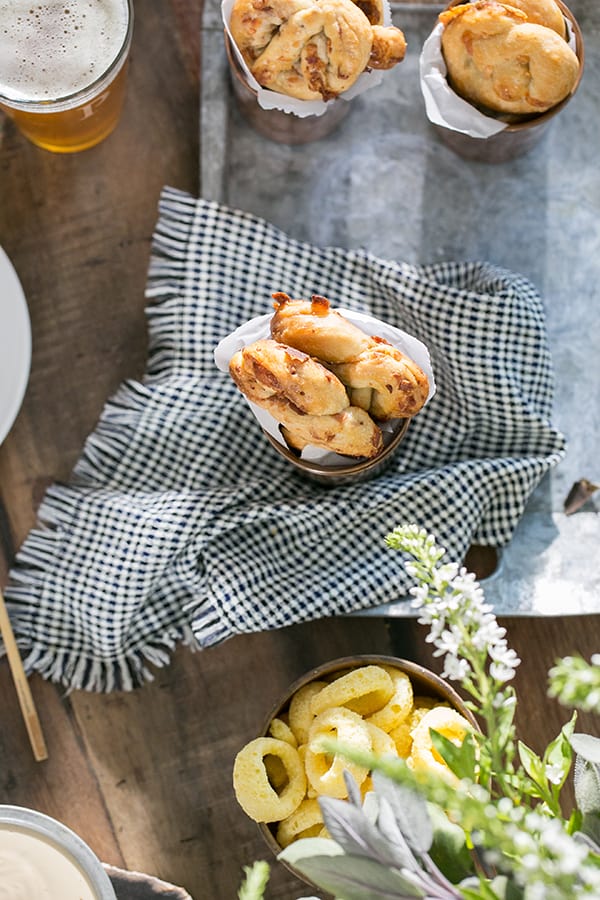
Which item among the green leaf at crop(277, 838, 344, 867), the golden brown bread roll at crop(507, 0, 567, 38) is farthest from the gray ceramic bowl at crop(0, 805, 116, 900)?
the golden brown bread roll at crop(507, 0, 567, 38)

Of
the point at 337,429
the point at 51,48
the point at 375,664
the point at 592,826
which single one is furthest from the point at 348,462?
the point at 51,48

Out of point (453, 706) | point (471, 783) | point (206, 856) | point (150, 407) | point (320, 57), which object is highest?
point (320, 57)

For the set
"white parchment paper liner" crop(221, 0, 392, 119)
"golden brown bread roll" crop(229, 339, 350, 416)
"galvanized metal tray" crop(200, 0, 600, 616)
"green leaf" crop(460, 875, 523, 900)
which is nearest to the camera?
"green leaf" crop(460, 875, 523, 900)

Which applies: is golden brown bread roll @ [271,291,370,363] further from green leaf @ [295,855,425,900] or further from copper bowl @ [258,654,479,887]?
green leaf @ [295,855,425,900]

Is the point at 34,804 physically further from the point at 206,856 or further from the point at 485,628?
the point at 485,628

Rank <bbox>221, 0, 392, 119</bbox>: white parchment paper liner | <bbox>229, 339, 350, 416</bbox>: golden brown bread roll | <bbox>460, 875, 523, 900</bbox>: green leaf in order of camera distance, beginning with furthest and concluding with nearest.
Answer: <bbox>221, 0, 392, 119</bbox>: white parchment paper liner < <bbox>229, 339, 350, 416</bbox>: golden brown bread roll < <bbox>460, 875, 523, 900</bbox>: green leaf

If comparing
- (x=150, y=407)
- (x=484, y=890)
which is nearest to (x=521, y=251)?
(x=150, y=407)

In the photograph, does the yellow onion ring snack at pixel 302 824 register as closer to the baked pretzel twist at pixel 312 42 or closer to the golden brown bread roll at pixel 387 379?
the golden brown bread roll at pixel 387 379
